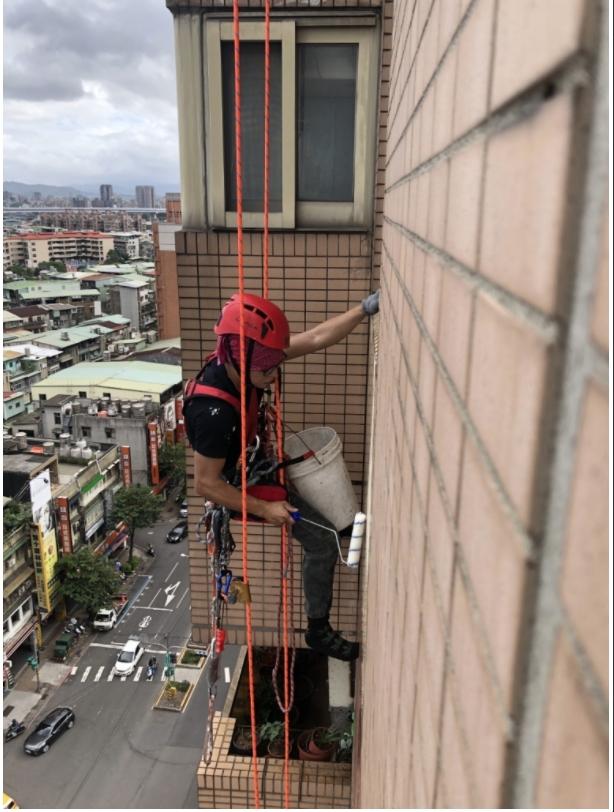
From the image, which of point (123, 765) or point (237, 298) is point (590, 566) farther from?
point (123, 765)

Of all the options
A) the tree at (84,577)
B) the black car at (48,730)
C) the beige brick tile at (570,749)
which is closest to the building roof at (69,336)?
the tree at (84,577)

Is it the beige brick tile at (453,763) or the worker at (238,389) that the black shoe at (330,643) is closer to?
the worker at (238,389)

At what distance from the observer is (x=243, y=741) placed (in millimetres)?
6082

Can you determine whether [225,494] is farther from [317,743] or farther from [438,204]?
[317,743]

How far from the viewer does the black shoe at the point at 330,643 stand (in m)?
4.72

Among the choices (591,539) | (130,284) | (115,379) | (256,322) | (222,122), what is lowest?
(115,379)

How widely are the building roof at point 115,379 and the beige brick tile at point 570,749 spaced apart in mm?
35339

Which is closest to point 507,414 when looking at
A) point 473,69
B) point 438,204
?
point 473,69

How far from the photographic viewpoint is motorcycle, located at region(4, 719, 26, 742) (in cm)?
1991

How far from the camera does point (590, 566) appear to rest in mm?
399

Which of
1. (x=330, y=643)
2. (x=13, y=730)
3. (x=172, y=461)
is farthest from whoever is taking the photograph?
(x=172, y=461)

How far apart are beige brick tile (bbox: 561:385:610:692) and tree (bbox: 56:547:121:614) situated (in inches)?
984

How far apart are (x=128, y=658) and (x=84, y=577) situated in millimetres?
3289

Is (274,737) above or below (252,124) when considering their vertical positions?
below
